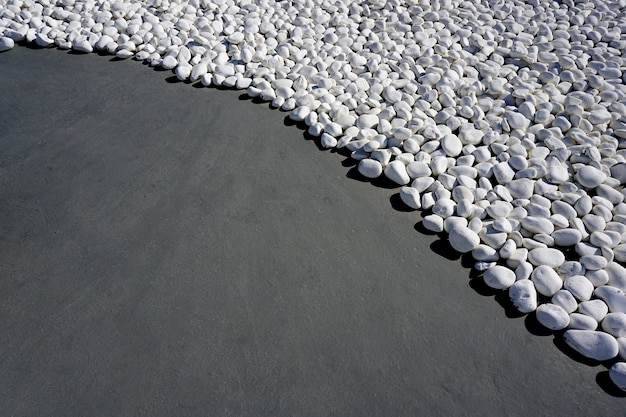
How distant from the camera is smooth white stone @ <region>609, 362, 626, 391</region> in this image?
1.44 meters

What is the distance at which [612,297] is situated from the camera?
1624 mm

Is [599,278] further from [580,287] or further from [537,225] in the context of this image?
[537,225]

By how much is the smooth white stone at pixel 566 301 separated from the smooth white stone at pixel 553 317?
0.02 metres

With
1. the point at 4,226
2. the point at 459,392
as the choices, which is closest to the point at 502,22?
the point at 459,392

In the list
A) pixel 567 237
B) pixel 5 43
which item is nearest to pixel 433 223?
pixel 567 237

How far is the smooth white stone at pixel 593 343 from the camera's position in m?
1.50

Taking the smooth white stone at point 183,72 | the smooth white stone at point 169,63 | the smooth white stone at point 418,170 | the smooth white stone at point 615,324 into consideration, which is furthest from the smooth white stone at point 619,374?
the smooth white stone at point 169,63

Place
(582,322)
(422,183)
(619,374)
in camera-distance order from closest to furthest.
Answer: (619,374), (582,322), (422,183)

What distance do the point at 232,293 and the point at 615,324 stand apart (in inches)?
46.9

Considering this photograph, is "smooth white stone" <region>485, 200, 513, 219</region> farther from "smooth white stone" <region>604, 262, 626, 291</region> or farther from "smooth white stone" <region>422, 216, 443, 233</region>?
"smooth white stone" <region>604, 262, 626, 291</region>

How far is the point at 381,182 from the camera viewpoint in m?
2.10

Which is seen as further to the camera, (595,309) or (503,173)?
(503,173)

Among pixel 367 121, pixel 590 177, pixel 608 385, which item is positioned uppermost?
pixel 590 177

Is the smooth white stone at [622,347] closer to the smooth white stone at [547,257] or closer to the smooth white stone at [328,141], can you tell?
the smooth white stone at [547,257]
